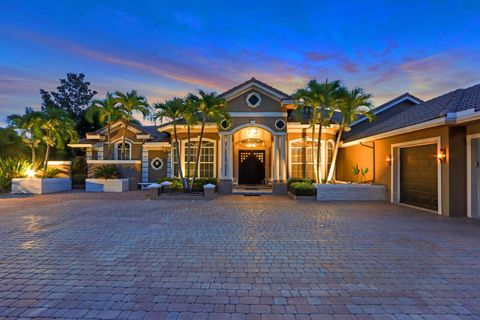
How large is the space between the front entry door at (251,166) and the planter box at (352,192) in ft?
21.2

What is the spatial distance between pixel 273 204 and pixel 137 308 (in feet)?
29.0

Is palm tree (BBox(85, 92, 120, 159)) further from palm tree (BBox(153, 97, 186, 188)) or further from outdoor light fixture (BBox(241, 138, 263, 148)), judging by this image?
outdoor light fixture (BBox(241, 138, 263, 148))

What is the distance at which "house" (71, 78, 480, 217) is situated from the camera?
8.72m

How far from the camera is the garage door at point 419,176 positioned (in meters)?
9.66

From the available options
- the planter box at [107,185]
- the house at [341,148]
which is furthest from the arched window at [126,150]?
the planter box at [107,185]

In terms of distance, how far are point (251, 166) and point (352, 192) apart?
306 inches

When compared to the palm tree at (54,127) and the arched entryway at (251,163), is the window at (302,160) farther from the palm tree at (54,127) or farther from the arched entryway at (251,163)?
the palm tree at (54,127)

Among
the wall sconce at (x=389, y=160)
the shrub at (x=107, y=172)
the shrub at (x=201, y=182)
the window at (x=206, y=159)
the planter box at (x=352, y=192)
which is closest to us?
the wall sconce at (x=389, y=160)

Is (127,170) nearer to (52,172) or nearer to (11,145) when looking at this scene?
(52,172)

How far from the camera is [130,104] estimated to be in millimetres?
16688

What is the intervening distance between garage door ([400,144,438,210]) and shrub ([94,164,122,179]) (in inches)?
661

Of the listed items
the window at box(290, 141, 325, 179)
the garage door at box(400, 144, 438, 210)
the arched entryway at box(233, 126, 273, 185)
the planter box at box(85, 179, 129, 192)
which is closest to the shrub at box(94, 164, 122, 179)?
the planter box at box(85, 179, 129, 192)

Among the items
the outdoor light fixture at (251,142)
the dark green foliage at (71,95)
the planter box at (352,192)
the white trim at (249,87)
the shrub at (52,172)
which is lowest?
the planter box at (352,192)

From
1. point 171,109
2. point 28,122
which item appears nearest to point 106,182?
point 28,122
